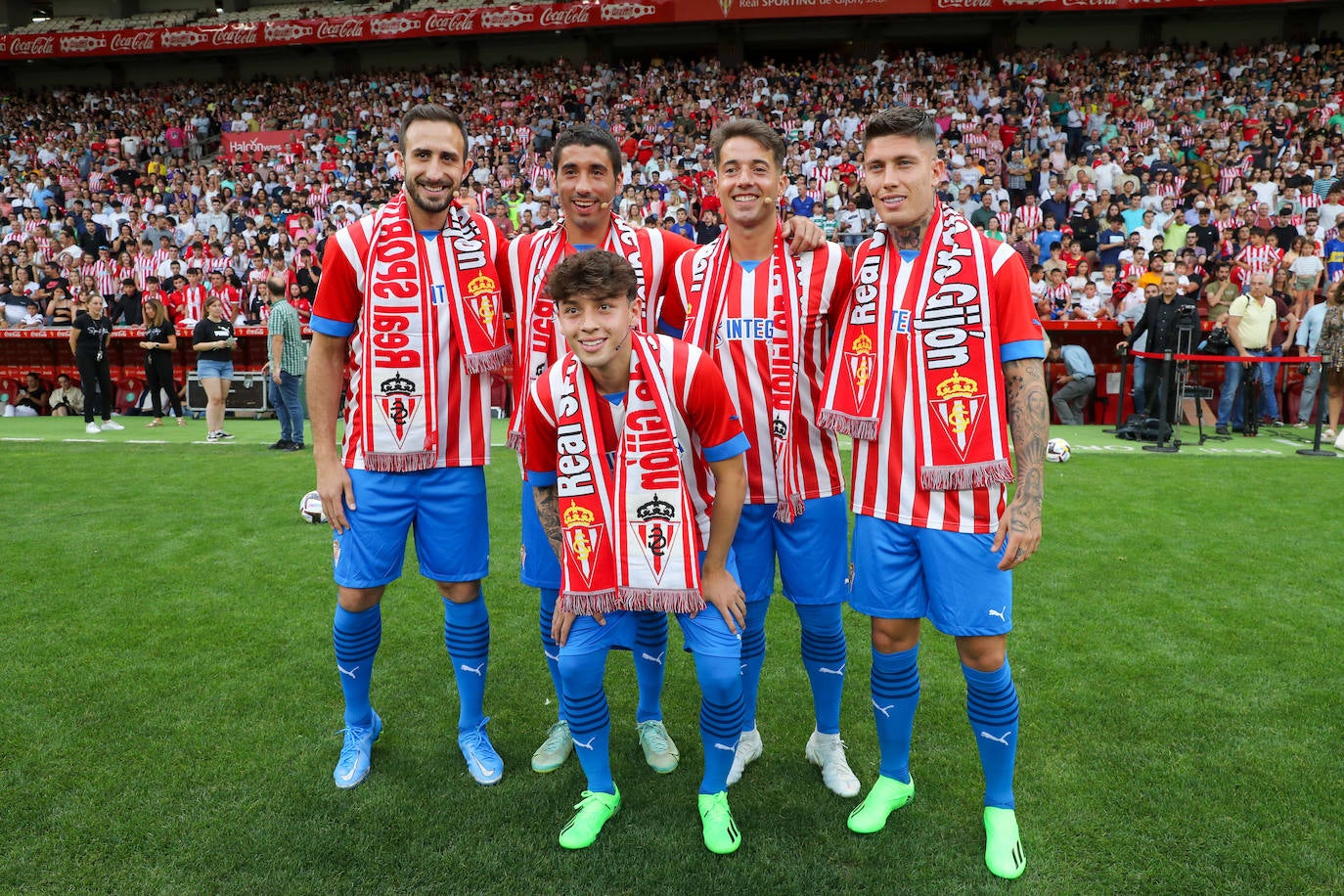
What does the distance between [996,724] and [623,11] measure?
25514 mm

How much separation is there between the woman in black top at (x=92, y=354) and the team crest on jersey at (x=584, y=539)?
1146 centimetres

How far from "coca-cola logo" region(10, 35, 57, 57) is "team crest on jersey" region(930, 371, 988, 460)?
3437 centimetres

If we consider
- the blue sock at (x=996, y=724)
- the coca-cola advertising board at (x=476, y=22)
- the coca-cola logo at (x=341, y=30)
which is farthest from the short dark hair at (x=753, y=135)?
the coca-cola logo at (x=341, y=30)

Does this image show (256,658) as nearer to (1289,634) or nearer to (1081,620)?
(1081,620)

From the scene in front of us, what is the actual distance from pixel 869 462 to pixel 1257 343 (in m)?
11.0

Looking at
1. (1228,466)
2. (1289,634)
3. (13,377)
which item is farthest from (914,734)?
(13,377)

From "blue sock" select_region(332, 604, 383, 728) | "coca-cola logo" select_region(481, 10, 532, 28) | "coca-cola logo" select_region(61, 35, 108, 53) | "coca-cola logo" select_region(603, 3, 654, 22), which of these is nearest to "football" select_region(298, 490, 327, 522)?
"blue sock" select_region(332, 604, 383, 728)

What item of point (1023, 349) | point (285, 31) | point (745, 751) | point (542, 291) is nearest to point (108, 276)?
point (285, 31)

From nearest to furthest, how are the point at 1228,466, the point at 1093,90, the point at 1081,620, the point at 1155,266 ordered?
the point at 1081,620 < the point at 1228,466 < the point at 1155,266 < the point at 1093,90

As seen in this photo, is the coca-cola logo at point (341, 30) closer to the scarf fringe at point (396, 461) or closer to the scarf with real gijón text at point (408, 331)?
the scarf with real gijón text at point (408, 331)

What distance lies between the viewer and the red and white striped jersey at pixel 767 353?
2904mm

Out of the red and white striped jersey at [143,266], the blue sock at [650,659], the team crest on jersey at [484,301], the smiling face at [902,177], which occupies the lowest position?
the blue sock at [650,659]

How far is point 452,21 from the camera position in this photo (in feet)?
82.8

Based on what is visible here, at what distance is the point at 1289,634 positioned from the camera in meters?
4.35
